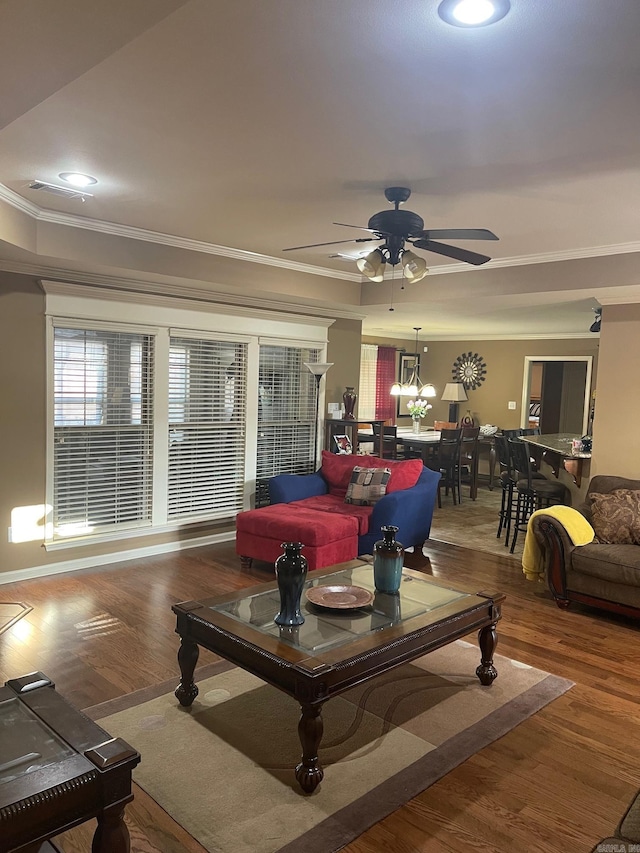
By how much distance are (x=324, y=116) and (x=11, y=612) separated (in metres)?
3.60

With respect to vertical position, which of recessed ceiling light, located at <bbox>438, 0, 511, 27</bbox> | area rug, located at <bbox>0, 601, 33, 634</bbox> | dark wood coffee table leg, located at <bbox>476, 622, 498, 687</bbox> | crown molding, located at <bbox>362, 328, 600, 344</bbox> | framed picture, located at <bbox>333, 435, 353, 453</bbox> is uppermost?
recessed ceiling light, located at <bbox>438, 0, 511, 27</bbox>

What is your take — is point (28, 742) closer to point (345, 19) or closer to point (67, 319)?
point (345, 19)

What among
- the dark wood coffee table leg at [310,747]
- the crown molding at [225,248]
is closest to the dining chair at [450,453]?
the crown molding at [225,248]

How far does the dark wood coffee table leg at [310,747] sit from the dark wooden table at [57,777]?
0.80 metres

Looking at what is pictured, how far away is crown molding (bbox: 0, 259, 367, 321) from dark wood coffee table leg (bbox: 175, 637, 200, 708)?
3102 millimetres

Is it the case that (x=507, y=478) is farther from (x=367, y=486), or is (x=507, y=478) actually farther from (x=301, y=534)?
(x=301, y=534)

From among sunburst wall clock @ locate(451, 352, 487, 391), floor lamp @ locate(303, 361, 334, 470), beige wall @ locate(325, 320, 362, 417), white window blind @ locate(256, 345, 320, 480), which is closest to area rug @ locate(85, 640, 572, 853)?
white window blind @ locate(256, 345, 320, 480)

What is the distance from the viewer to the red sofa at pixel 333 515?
496cm

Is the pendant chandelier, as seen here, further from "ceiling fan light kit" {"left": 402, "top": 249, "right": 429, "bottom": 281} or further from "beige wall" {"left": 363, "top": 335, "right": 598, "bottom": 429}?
"ceiling fan light kit" {"left": 402, "top": 249, "right": 429, "bottom": 281}

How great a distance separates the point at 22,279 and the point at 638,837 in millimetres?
4808

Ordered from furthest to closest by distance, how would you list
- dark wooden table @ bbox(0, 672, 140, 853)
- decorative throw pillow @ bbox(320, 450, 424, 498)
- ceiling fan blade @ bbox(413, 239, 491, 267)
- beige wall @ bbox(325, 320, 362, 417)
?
beige wall @ bbox(325, 320, 362, 417) → decorative throw pillow @ bbox(320, 450, 424, 498) → ceiling fan blade @ bbox(413, 239, 491, 267) → dark wooden table @ bbox(0, 672, 140, 853)

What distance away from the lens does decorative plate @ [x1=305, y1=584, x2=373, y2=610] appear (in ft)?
10.2

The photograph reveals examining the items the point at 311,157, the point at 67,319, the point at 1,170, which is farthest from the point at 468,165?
the point at 67,319

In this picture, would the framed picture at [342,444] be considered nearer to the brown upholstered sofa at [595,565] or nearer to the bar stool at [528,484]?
the bar stool at [528,484]
